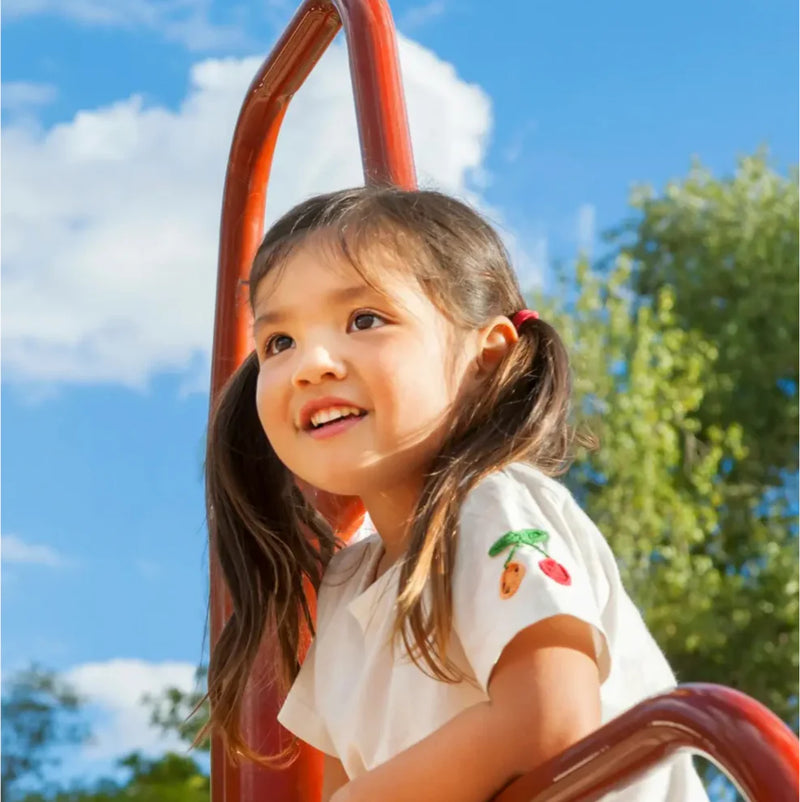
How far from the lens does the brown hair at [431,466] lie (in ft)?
2.62

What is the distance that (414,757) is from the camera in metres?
0.69

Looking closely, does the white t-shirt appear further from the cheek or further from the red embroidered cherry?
the cheek

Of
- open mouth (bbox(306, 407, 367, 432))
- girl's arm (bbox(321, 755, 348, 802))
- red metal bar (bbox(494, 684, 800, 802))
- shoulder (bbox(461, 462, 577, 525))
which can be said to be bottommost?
red metal bar (bbox(494, 684, 800, 802))

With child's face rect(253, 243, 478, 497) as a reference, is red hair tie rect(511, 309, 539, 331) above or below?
above

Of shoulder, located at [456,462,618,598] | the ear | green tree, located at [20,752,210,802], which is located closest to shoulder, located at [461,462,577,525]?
shoulder, located at [456,462,618,598]

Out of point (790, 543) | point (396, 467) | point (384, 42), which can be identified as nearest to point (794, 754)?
point (396, 467)

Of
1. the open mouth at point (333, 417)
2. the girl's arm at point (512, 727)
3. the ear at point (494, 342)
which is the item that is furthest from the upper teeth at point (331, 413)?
the girl's arm at point (512, 727)

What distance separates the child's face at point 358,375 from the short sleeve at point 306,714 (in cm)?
16

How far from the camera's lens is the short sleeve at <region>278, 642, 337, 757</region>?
964mm

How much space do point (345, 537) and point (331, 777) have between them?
0.60 feet

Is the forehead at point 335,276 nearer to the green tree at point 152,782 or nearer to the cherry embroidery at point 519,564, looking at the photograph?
the cherry embroidery at point 519,564

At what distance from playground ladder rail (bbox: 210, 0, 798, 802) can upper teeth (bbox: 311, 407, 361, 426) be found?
22 centimetres

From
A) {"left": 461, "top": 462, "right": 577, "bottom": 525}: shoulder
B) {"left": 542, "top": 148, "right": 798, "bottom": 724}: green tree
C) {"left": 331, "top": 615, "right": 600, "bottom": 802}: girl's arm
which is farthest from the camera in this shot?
{"left": 542, "top": 148, "right": 798, "bottom": 724}: green tree

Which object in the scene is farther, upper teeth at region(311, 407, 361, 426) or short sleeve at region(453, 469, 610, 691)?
upper teeth at region(311, 407, 361, 426)
